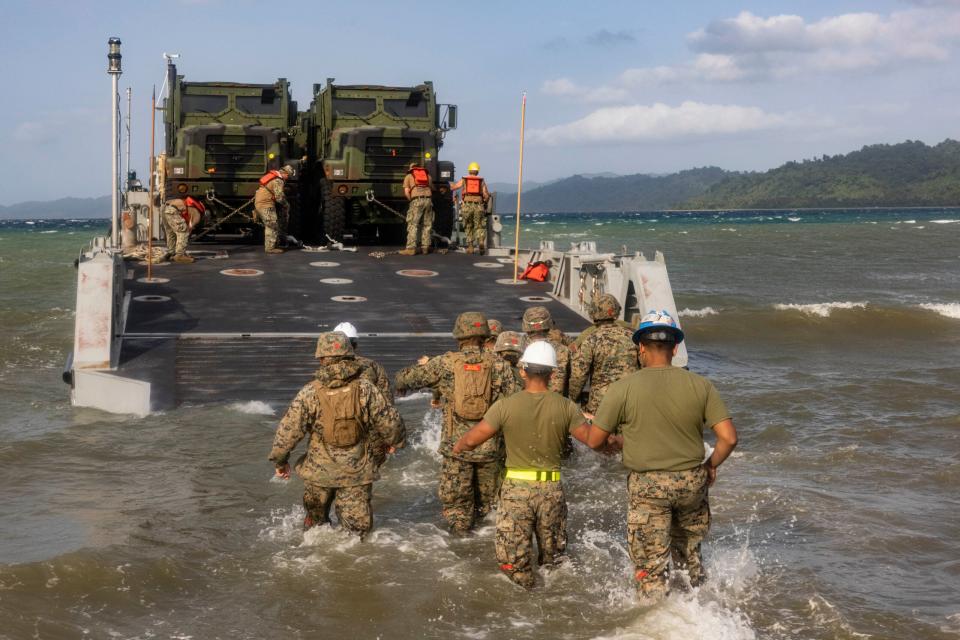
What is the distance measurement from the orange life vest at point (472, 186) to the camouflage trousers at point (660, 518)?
12939mm

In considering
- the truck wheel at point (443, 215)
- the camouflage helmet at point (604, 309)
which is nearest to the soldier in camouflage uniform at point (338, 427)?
the camouflage helmet at point (604, 309)

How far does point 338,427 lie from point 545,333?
1969mm

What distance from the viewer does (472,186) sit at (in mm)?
18547

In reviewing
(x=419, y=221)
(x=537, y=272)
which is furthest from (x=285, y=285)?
(x=419, y=221)

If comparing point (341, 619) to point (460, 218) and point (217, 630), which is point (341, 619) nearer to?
point (217, 630)

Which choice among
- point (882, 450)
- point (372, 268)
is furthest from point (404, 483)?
point (372, 268)

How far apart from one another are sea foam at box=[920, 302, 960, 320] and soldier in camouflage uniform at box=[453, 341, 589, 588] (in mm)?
19475

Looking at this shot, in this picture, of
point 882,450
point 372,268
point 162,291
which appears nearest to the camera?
point 882,450

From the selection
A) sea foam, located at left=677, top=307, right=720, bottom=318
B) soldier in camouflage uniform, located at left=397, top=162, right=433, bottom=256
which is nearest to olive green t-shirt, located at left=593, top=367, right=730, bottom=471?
soldier in camouflage uniform, located at left=397, top=162, right=433, bottom=256

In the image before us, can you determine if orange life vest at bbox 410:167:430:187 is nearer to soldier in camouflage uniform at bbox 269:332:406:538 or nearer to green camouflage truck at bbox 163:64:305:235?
green camouflage truck at bbox 163:64:305:235

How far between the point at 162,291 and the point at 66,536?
7363mm

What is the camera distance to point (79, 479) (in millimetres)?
9211

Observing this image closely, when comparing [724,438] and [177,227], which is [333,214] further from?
[724,438]

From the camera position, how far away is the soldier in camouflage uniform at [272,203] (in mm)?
17688
